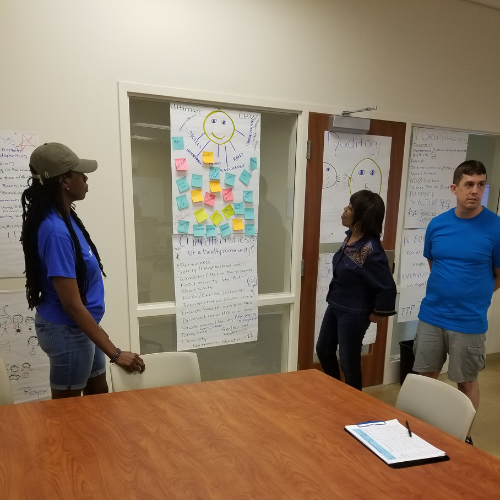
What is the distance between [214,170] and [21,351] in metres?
1.53

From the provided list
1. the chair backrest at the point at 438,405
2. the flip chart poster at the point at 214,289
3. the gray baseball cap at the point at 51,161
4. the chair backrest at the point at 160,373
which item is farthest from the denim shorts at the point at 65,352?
the chair backrest at the point at 438,405

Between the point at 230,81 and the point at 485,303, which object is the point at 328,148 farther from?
the point at 485,303

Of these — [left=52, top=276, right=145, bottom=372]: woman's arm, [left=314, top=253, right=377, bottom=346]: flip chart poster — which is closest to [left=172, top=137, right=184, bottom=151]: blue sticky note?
[left=52, top=276, right=145, bottom=372]: woman's arm

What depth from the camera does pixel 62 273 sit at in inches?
58.3

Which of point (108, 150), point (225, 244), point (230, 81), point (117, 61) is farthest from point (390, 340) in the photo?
point (117, 61)

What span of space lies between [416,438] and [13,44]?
2451mm

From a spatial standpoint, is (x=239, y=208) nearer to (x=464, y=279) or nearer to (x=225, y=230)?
(x=225, y=230)

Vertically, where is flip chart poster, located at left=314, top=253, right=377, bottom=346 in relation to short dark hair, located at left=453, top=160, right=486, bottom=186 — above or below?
below

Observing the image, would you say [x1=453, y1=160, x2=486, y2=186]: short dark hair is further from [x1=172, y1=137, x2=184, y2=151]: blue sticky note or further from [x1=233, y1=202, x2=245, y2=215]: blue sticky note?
[x1=172, y1=137, x2=184, y2=151]: blue sticky note

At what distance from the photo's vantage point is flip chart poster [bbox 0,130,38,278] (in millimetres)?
1993

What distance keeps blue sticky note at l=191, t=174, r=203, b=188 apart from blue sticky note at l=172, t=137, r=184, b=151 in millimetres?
189

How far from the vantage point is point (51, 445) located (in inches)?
44.3

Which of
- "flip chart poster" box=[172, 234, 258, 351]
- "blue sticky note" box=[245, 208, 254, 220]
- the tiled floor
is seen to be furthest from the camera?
"blue sticky note" box=[245, 208, 254, 220]

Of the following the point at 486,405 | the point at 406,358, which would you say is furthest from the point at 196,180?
the point at 486,405
